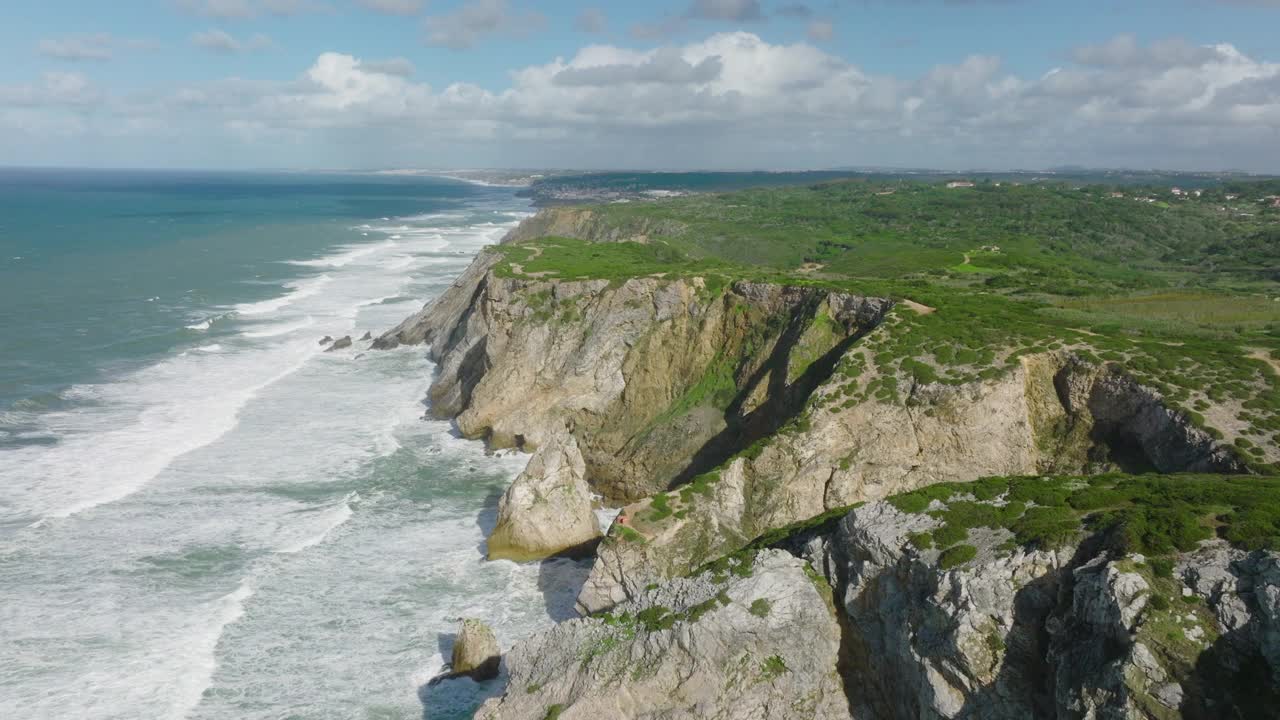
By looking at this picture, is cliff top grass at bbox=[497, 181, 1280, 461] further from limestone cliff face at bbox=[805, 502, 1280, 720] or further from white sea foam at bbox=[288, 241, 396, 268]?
white sea foam at bbox=[288, 241, 396, 268]

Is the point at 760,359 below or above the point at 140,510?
above

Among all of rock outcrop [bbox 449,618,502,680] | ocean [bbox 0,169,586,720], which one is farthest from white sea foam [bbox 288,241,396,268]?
rock outcrop [bbox 449,618,502,680]

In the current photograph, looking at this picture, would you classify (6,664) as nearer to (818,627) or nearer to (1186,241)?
(818,627)

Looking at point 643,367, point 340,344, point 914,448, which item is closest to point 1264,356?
point 914,448

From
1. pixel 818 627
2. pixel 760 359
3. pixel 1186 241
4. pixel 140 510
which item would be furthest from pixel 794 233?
pixel 818 627

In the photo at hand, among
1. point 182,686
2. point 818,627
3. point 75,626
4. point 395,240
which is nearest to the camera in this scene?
point 818,627

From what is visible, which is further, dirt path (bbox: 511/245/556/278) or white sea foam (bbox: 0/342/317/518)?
dirt path (bbox: 511/245/556/278)

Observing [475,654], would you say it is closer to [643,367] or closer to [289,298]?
A: [643,367]
